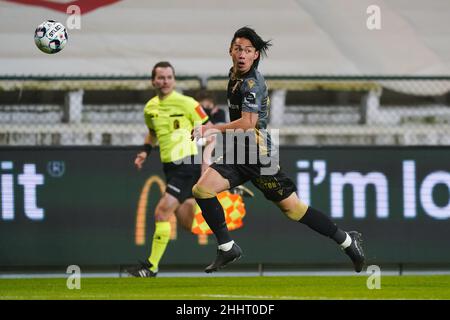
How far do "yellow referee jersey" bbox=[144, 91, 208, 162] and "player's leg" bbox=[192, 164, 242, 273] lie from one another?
8.37 ft

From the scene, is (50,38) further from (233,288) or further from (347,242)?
(347,242)

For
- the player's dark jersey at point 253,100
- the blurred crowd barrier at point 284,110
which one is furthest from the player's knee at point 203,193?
the blurred crowd barrier at point 284,110

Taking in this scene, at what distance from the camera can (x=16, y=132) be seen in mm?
16031

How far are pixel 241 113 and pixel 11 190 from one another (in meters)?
4.36

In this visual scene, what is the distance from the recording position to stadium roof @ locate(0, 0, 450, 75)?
57.7 ft

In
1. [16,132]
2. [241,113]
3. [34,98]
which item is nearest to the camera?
[241,113]

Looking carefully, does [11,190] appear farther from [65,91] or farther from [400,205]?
[400,205]

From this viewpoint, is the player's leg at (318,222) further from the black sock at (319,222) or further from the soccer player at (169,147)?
the soccer player at (169,147)

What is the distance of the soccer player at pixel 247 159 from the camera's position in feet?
35.6

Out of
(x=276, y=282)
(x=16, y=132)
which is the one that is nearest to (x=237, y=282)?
(x=276, y=282)

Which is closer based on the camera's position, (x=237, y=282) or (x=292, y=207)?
(x=292, y=207)

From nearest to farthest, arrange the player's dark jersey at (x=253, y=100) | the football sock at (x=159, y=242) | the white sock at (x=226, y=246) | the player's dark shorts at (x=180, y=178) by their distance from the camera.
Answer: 1. the player's dark jersey at (x=253, y=100)
2. the white sock at (x=226, y=246)
3. the football sock at (x=159, y=242)
4. the player's dark shorts at (x=180, y=178)

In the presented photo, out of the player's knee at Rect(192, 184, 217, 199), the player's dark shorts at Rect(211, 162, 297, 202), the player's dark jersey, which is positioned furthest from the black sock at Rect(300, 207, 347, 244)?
the player's knee at Rect(192, 184, 217, 199)

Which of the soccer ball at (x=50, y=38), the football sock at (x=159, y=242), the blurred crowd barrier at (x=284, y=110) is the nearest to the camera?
the soccer ball at (x=50, y=38)
